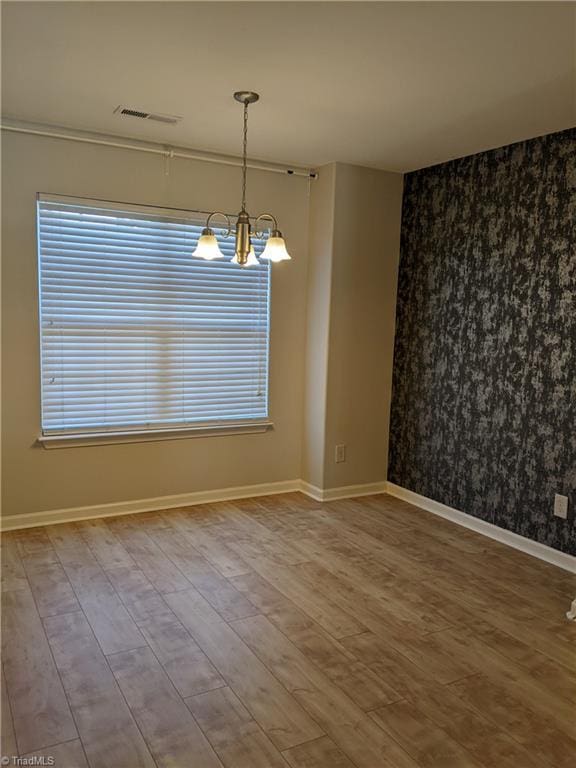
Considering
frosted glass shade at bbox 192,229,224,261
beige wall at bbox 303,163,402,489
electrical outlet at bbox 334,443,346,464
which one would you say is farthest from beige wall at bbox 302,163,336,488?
frosted glass shade at bbox 192,229,224,261

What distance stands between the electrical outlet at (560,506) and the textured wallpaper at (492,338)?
1.3 inches

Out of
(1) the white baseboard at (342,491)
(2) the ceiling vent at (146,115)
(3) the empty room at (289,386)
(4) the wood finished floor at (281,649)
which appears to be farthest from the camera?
(1) the white baseboard at (342,491)

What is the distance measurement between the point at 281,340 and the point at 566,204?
2.16 metres

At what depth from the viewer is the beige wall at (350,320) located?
14.7ft

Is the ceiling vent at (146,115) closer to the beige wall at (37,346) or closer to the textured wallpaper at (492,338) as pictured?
the beige wall at (37,346)

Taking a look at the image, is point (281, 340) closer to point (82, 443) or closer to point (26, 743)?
point (82, 443)

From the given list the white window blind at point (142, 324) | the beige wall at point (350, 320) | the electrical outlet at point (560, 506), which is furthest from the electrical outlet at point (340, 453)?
the electrical outlet at point (560, 506)

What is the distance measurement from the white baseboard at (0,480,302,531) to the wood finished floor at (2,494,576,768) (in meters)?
0.11

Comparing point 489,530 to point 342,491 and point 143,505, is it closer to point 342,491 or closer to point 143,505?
point 342,491

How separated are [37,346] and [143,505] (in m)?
1.30

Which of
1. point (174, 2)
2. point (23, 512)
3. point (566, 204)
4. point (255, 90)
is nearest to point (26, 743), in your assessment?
point (23, 512)

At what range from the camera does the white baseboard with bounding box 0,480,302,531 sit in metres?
3.88

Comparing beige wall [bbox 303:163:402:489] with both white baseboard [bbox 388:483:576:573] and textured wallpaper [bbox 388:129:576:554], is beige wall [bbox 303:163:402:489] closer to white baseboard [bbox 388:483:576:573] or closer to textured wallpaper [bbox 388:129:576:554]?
textured wallpaper [bbox 388:129:576:554]

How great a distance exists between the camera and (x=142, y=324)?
4133mm
